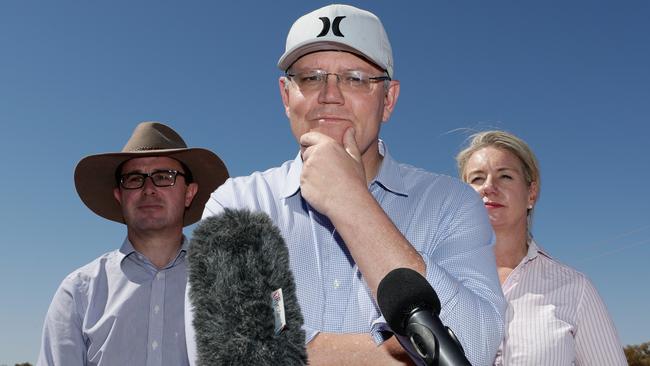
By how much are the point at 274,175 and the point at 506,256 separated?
3.14 m

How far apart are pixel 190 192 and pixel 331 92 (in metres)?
3.84

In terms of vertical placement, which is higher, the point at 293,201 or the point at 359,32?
the point at 359,32

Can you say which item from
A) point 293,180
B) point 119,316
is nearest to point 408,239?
point 293,180

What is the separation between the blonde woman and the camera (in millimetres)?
4918

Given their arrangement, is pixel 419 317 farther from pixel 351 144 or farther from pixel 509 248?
pixel 509 248

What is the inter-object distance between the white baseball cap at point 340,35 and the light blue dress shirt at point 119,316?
3.39 m

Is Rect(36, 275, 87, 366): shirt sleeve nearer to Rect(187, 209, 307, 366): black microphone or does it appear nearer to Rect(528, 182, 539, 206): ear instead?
Rect(528, 182, 539, 206): ear

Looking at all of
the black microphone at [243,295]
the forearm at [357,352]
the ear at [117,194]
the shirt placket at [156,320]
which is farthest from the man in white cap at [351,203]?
the ear at [117,194]

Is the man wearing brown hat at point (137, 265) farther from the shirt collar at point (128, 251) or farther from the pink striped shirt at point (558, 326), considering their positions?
the pink striped shirt at point (558, 326)

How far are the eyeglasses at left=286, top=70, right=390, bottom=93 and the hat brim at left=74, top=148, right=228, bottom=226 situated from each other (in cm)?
344

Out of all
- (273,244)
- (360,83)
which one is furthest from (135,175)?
(273,244)

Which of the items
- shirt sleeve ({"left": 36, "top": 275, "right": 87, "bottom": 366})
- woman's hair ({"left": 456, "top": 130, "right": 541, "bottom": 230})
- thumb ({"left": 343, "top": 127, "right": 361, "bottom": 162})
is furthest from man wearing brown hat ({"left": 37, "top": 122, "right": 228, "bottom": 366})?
thumb ({"left": 343, "top": 127, "right": 361, "bottom": 162})

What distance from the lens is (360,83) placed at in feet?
9.55

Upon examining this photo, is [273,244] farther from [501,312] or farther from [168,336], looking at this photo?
[168,336]
